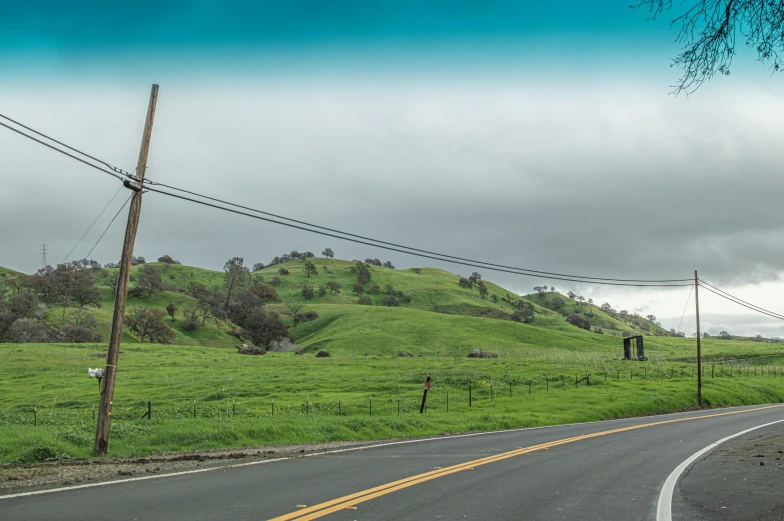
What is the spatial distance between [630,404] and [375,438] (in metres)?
22.2

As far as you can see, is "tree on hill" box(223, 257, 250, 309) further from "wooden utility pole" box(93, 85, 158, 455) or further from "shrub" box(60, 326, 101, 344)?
"wooden utility pole" box(93, 85, 158, 455)

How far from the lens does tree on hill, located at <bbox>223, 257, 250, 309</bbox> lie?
145 metres

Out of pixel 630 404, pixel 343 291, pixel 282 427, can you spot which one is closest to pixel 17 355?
pixel 282 427

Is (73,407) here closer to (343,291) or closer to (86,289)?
(86,289)

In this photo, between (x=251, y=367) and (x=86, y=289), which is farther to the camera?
(x=86, y=289)

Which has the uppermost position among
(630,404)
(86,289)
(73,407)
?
(86,289)

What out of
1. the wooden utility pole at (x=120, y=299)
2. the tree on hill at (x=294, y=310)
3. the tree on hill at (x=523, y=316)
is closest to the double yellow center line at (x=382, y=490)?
the wooden utility pole at (x=120, y=299)

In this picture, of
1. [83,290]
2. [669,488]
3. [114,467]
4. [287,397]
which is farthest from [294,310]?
[669,488]

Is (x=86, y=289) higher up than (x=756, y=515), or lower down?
higher up

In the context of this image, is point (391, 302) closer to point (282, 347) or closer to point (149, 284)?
point (149, 284)

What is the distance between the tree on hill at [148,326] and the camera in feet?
325

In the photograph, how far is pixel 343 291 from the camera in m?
199

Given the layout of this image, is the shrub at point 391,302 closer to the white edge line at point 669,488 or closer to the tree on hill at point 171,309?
the tree on hill at point 171,309

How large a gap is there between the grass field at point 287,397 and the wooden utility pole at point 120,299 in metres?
0.73
